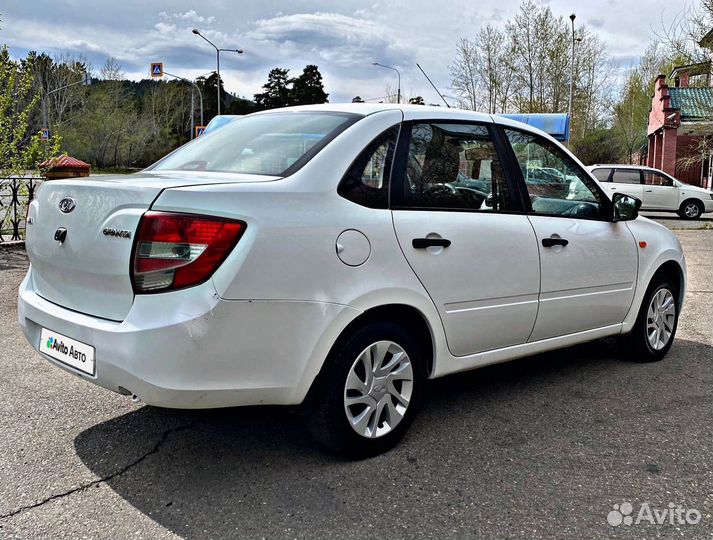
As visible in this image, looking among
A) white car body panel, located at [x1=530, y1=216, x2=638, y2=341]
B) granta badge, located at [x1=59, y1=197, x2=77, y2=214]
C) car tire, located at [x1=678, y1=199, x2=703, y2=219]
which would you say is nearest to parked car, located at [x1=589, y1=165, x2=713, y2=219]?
car tire, located at [x1=678, y1=199, x2=703, y2=219]

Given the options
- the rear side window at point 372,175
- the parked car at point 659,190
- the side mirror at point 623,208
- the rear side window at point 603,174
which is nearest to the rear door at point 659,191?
the parked car at point 659,190

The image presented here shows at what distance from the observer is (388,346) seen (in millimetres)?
3184

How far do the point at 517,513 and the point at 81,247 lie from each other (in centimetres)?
215

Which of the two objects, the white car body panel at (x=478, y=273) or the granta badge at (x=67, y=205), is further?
the white car body panel at (x=478, y=273)

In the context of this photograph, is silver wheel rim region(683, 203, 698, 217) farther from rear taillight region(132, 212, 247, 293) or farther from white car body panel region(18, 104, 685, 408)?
rear taillight region(132, 212, 247, 293)

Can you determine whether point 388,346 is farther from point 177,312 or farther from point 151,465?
point 151,465

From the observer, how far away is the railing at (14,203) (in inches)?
459

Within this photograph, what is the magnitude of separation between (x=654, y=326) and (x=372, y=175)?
114 inches

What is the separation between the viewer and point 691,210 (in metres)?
22.2

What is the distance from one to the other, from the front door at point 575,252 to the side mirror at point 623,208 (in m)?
0.05

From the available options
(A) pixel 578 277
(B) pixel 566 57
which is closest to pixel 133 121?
(B) pixel 566 57

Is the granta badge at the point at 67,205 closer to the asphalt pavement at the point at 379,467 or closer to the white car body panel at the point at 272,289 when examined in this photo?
the white car body panel at the point at 272,289

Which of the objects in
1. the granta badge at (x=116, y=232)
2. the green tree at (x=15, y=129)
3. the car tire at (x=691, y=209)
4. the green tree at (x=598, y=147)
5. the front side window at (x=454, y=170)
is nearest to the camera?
the granta badge at (x=116, y=232)

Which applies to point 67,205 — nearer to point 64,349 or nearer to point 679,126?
point 64,349
